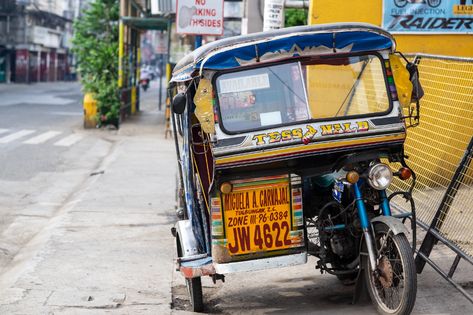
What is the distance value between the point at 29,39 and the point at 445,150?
188 ft

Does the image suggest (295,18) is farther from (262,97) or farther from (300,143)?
(300,143)

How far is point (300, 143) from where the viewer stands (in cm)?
596

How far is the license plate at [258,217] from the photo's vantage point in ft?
20.1

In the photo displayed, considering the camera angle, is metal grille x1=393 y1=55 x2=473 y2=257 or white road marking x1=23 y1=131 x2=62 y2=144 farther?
white road marking x1=23 y1=131 x2=62 y2=144

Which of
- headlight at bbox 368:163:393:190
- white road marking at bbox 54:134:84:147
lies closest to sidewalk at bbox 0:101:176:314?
headlight at bbox 368:163:393:190

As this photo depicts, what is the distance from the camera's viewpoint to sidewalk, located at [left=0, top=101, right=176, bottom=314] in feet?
22.4

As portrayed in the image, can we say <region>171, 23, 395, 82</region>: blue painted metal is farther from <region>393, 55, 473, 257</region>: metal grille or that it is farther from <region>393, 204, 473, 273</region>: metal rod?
<region>393, 204, 473, 273</region>: metal rod

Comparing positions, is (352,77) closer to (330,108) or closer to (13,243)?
(330,108)

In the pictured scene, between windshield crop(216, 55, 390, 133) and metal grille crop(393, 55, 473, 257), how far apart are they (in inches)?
28.9

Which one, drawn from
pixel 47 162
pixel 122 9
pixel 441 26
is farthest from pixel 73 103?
pixel 441 26

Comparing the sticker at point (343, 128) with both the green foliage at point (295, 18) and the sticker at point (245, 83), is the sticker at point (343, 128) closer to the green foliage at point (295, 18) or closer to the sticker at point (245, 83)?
the sticker at point (245, 83)

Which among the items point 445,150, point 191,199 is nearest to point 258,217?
point 191,199

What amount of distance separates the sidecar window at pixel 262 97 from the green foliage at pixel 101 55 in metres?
18.7

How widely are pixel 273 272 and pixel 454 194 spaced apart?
1.99m
